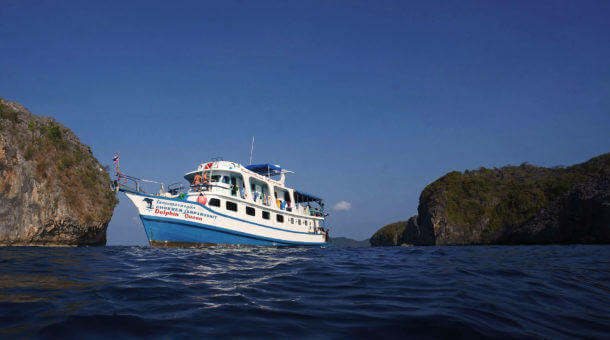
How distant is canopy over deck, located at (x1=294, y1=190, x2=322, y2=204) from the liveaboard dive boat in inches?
3.9

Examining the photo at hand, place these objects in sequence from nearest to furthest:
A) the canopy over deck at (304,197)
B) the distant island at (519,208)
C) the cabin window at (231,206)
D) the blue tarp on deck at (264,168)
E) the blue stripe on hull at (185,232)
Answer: the blue stripe on hull at (185,232)
the cabin window at (231,206)
the blue tarp on deck at (264,168)
the canopy over deck at (304,197)
the distant island at (519,208)

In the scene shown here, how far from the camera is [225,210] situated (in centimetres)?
1797

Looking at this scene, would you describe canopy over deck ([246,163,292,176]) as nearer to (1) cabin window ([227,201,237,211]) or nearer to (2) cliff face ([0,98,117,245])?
(1) cabin window ([227,201,237,211])

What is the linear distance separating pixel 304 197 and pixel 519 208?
130 ft

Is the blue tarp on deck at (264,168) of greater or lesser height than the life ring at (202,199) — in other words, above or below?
above

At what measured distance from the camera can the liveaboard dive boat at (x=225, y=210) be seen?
51.6 ft

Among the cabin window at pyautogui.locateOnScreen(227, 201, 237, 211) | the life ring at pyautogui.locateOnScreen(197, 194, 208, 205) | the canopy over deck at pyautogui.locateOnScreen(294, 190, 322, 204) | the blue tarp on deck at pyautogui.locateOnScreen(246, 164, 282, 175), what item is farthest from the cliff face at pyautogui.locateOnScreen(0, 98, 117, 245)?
the canopy over deck at pyautogui.locateOnScreen(294, 190, 322, 204)

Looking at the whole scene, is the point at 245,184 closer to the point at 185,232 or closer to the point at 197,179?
the point at 197,179

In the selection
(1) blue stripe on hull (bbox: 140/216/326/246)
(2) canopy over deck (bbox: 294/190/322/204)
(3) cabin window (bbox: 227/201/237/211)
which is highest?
(2) canopy over deck (bbox: 294/190/322/204)

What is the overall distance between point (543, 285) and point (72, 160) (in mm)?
35208

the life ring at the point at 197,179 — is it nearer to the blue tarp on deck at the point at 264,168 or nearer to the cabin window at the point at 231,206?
the cabin window at the point at 231,206

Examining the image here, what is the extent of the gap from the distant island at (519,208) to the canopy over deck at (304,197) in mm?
29856

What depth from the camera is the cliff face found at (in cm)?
2134

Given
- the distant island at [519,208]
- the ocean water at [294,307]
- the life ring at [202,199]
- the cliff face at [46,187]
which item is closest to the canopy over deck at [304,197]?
the life ring at [202,199]
